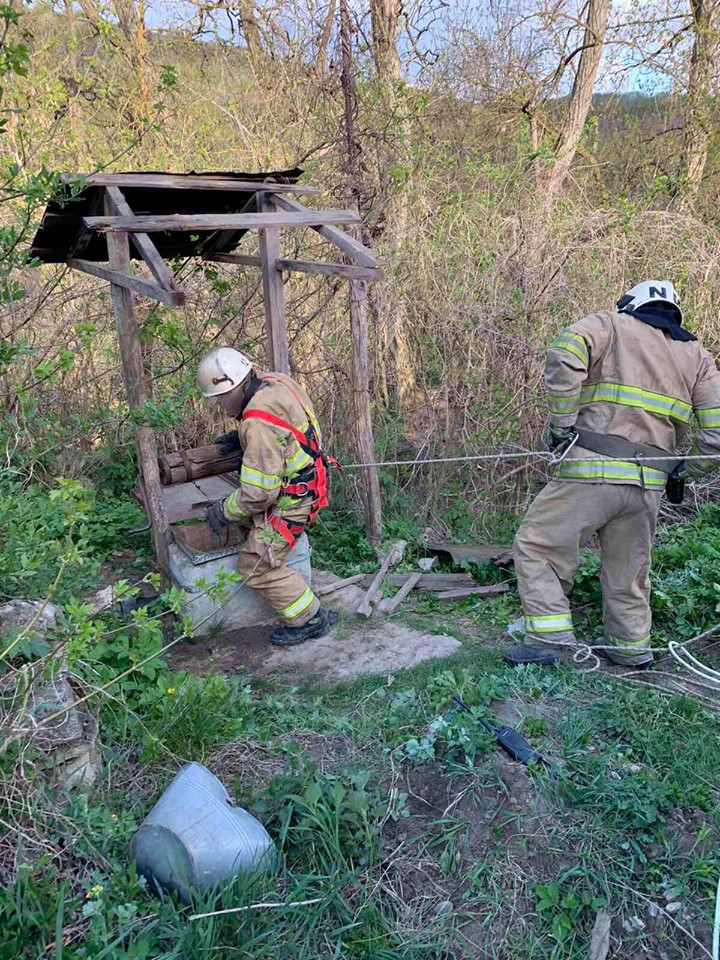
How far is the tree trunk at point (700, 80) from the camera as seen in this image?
9.38 meters

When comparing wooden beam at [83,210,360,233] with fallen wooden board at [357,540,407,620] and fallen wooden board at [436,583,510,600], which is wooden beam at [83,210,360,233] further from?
fallen wooden board at [436,583,510,600]

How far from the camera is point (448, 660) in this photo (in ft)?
14.7

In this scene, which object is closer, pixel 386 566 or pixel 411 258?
pixel 386 566

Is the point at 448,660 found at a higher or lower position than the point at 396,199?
lower

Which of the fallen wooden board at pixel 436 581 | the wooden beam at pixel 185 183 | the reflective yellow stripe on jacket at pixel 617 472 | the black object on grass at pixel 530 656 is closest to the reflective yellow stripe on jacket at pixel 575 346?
the reflective yellow stripe on jacket at pixel 617 472

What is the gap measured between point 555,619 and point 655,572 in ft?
4.34

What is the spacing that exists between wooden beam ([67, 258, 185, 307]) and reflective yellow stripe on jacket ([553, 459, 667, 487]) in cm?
246

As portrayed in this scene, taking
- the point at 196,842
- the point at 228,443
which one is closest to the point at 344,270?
the point at 228,443

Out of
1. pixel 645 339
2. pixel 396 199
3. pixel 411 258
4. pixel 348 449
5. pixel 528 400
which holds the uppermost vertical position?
pixel 396 199

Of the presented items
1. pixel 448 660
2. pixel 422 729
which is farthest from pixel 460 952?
pixel 448 660

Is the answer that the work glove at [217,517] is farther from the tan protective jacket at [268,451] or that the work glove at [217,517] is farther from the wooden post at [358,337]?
the wooden post at [358,337]

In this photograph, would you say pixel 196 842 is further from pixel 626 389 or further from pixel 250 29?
pixel 250 29

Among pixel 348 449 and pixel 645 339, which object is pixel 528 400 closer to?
pixel 348 449

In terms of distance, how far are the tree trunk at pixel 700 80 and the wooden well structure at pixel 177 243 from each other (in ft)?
20.8
